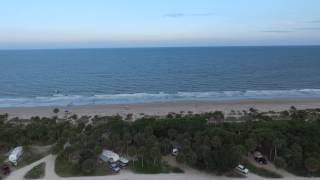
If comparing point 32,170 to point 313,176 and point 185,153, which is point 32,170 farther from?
point 313,176

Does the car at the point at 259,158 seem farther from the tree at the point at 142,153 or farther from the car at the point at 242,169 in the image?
the tree at the point at 142,153

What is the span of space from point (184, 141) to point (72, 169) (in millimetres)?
9470

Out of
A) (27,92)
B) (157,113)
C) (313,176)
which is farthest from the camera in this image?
(27,92)

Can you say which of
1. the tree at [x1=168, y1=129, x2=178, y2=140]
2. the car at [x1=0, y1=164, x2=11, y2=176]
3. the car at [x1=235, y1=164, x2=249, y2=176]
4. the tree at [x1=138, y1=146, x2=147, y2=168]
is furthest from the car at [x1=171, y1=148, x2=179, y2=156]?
the car at [x1=0, y1=164, x2=11, y2=176]

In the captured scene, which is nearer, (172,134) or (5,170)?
(5,170)

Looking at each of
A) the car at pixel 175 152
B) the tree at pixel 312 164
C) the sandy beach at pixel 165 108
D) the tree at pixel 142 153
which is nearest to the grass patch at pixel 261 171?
the tree at pixel 312 164

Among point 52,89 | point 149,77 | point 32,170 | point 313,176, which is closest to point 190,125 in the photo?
point 313,176

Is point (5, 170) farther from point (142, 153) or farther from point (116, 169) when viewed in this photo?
point (142, 153)

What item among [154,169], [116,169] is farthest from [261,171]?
[116,169]

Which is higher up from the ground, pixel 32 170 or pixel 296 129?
pixel 296 129

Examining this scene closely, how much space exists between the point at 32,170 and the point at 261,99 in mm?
42287

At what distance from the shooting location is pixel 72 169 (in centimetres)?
2808

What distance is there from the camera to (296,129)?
33344 mm

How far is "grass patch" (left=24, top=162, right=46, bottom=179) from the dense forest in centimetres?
191
